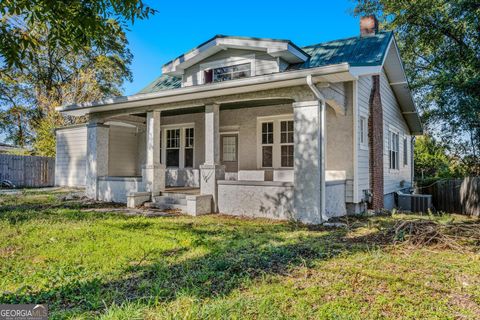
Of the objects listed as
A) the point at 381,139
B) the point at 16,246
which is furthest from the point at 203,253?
the point at 381,139

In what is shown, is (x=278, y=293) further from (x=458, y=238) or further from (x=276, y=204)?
(x=276, y=204)

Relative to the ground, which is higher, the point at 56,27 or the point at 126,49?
the point at 126,49

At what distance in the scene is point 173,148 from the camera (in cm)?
1318

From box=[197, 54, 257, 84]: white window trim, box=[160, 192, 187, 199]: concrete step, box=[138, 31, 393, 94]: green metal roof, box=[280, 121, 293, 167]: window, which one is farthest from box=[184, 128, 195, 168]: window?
box=[138, 31, 393, 94]: green metal roof

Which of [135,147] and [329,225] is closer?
[329,225]

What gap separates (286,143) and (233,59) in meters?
3.23

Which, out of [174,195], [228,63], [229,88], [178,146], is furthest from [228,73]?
[174,195]

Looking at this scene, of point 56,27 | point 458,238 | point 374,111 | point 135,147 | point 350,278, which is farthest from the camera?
point 135,147

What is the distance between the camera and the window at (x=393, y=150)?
41.8ft

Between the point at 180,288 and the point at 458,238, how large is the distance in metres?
4.82

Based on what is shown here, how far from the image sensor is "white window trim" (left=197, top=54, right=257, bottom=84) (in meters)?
10.3

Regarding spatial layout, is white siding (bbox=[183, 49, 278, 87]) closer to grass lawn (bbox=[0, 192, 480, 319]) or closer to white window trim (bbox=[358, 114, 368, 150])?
white window trim (bbox=[358, 114, 368, 150])

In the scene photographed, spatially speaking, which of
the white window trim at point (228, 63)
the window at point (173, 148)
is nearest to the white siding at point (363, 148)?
the white window trim at point (228, 63)

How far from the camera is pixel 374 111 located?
33.7 feet
